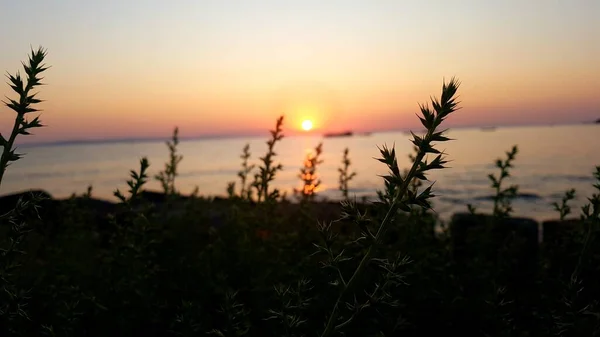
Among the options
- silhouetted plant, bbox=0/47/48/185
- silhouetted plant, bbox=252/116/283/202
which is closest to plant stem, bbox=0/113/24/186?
silhouetted plant, bbox=0/47/48/185

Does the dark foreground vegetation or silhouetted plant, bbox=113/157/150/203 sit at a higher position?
silhouetted plant, bbox=113/157/150/203

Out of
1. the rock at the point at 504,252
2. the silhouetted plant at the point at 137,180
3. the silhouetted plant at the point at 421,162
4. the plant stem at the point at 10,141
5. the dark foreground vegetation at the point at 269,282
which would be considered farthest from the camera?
the rock at the point at 504,252

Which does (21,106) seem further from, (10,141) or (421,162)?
(421,162)

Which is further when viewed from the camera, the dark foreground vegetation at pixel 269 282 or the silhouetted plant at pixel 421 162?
the dark foreground vegetation at pixel 269 282

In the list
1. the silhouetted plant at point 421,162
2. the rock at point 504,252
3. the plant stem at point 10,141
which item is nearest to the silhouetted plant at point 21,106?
the plant stem at point 10,141

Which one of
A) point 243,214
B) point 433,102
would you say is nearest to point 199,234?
point 243,214

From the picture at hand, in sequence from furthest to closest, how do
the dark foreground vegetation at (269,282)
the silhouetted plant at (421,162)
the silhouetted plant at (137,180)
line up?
the silhouetted plant at (137,180), the dark foreground vegetation at (269,282), the silhouetted plant at (421,162)

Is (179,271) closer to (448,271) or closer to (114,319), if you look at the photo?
(114,319)

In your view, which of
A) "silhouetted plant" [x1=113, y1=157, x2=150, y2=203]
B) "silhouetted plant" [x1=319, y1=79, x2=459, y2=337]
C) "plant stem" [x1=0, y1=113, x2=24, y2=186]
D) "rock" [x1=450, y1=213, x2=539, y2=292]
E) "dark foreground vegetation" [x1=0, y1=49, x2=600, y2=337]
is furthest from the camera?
"rock" [x1=450, y1=213, x2=539, y2=292]

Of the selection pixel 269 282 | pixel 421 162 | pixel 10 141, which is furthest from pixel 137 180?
pixel 421 162

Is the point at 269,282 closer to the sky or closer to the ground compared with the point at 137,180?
closer to the ground

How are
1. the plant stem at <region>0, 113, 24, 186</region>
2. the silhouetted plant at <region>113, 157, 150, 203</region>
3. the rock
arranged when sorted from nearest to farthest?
the plant stem at <region>0, 113, 24, 186</region>, the silhouetted plant at <region>113, 157, 150, 203</region>, the rock

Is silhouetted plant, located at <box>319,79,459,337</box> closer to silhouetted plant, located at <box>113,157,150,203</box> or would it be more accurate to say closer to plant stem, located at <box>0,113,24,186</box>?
plant stem, located at <box>0,113,24,186</box>

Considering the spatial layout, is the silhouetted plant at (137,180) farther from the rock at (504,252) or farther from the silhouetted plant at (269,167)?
the rock at (504,252)
